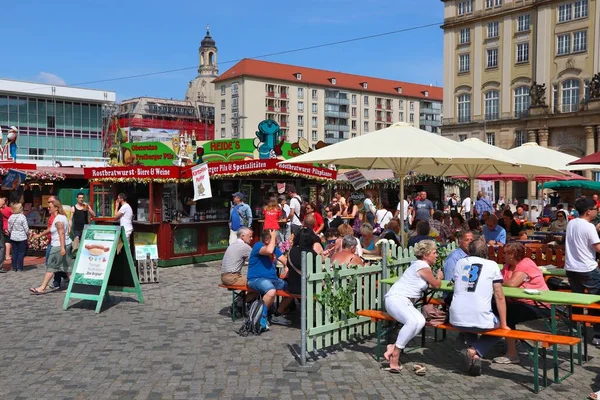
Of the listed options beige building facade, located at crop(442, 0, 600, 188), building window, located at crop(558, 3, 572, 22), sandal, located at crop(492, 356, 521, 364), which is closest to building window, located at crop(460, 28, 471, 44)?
beige building facade, located at crop(442, 0, 600, 188)

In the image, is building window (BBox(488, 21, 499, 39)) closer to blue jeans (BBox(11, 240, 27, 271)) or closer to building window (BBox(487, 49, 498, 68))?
building window (BBox(487, 49, 498, 68))

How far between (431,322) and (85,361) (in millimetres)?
3671

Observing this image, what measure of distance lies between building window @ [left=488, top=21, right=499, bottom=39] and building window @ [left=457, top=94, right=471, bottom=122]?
6.00 meters

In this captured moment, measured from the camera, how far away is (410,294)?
6555mm

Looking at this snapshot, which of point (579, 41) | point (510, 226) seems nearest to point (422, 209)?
point (510, 226)

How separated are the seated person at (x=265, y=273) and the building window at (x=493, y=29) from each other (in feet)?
188

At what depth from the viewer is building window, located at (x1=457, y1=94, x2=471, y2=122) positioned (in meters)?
62.5

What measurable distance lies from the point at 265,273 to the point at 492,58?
57.4 m

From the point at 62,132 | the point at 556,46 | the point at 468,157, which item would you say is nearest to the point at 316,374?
the point at 468,157

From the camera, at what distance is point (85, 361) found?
6.64 meters

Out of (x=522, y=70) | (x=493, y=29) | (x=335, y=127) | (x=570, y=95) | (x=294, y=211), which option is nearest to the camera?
(x=294, y=211)

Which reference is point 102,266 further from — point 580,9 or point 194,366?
point 580,9

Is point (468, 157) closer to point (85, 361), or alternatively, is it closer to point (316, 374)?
point (316, 374)

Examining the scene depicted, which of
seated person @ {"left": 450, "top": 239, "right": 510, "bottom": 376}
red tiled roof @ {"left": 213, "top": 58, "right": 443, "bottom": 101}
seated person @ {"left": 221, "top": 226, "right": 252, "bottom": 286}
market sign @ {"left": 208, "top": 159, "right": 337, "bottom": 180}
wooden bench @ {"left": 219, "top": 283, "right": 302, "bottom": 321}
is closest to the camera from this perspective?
seated person @ {"left": 450, "top": 239, "right": 510, "bottom": 376}
